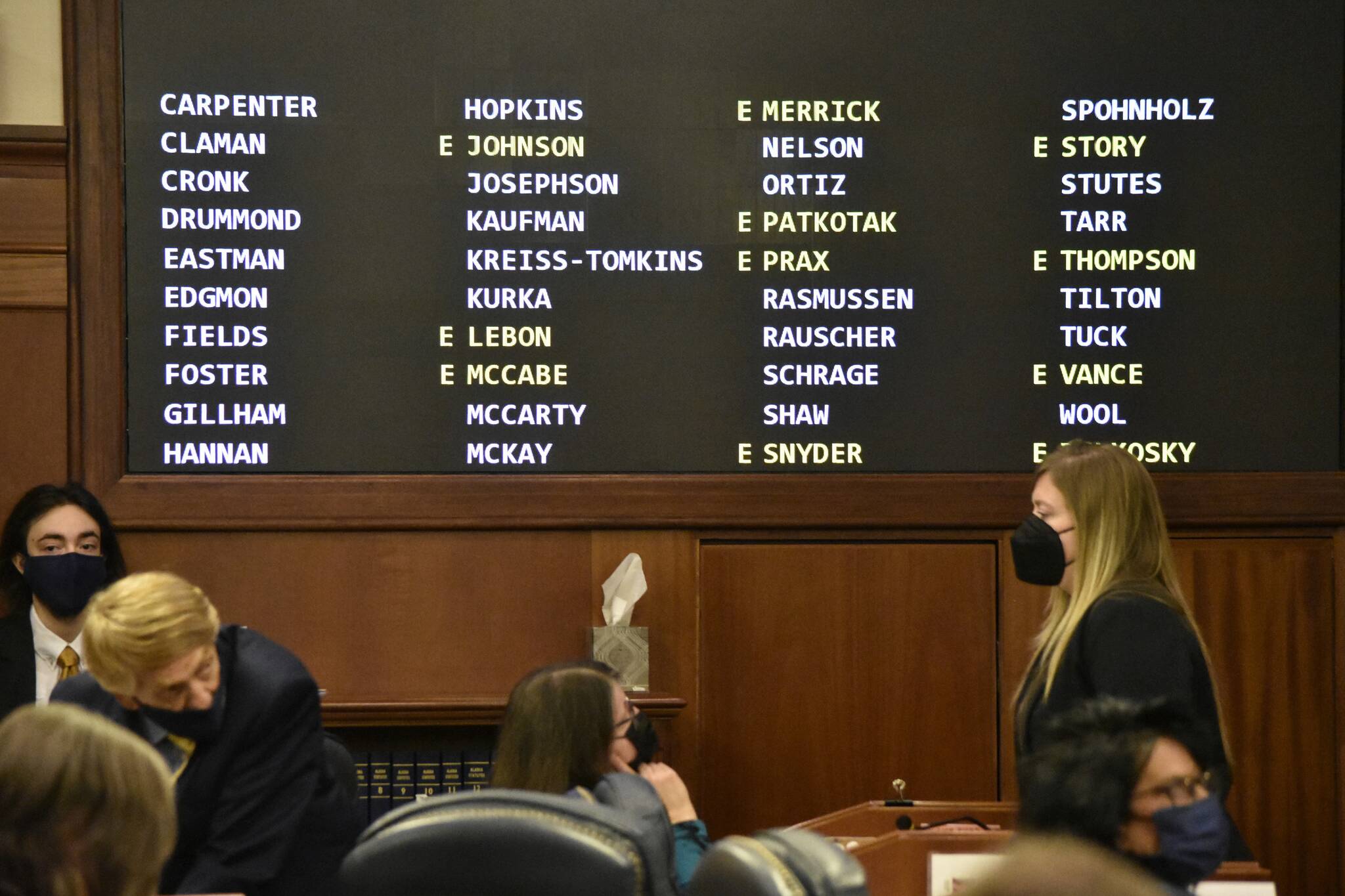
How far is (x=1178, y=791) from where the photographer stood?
94.0 inches

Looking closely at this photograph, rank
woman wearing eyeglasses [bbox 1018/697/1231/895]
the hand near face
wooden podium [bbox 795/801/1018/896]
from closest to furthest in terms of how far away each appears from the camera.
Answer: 1. woman wearing eyeglasses [bbox 1018/697/1231/895]
2. wooden podium [bbox 795/801/1018/896]
3. the hand near face

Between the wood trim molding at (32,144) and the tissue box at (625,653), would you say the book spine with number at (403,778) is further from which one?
the wood trim molding at (32,144)

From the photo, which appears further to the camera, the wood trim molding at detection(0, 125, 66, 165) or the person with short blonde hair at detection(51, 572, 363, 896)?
the wood trim molding at detection(0, 125, 66, 165)

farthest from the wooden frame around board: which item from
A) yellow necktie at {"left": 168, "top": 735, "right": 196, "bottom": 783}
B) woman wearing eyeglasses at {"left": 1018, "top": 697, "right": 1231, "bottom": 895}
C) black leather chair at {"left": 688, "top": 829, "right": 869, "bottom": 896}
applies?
black leather chair at {"left": 688, "top": 829, "right": 869, "bottom": 896}

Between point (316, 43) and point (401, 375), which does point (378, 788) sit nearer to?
point (401, 375)

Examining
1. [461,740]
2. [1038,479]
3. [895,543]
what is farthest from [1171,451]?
[461,740]

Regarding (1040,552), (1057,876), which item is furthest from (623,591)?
(1057,876)

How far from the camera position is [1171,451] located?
15.7 ft

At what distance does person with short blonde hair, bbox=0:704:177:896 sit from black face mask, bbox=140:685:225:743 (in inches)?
53.0

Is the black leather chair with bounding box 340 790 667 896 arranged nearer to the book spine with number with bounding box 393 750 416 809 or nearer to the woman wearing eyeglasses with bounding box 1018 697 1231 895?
the woman wearing eyeglasses with bounding box 1018 697 1231 895

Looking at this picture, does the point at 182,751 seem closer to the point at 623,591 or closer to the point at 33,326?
the point at 623,591

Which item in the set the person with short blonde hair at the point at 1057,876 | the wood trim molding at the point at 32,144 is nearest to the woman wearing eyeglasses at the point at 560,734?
the person with short blonde hair at the point at 1057,876

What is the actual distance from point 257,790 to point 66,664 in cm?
143

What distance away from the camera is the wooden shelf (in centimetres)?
450
